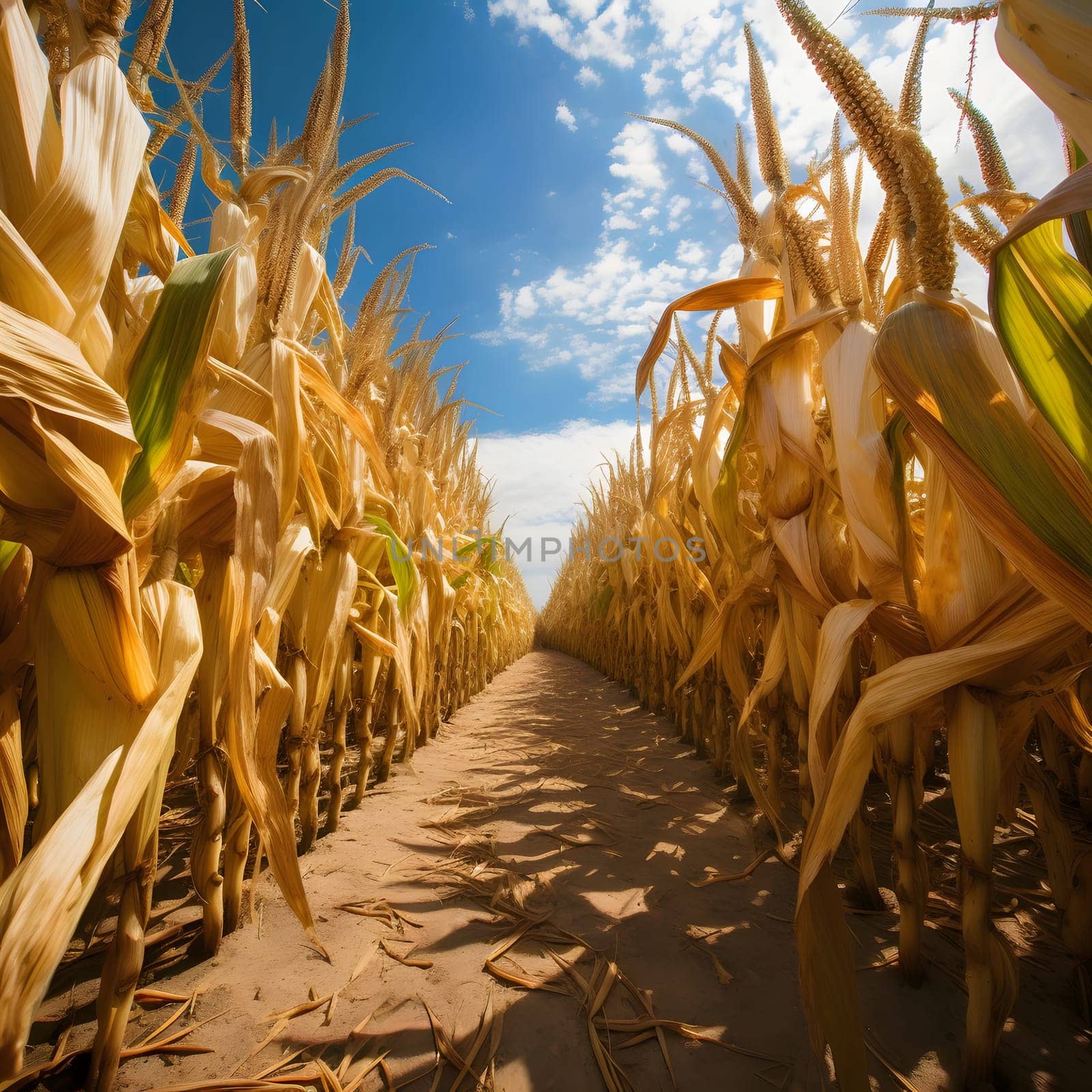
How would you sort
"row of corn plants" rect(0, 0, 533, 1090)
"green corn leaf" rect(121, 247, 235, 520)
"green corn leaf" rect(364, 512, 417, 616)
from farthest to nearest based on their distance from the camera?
"green corn leaf" rect(364, 512, 417, 616)
"green corn leaf" rect(121, 247, 235, 520)
"row of corn plants" rect(0, 0, 533, 1090)

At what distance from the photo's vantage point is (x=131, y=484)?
59 cm

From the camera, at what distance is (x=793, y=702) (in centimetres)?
139

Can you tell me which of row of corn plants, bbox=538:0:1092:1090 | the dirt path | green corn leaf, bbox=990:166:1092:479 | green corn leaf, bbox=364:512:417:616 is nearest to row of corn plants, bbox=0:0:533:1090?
the dirt path

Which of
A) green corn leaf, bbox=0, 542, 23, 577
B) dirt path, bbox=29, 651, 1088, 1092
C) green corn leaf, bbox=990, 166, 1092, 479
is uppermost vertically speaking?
green corn leaf, bbox=990, 166, 1092, 479

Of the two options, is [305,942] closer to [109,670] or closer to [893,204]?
[109,670]

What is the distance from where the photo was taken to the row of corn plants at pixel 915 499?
51 cm

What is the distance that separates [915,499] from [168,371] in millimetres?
1719

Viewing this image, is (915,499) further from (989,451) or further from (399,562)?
(399,562)

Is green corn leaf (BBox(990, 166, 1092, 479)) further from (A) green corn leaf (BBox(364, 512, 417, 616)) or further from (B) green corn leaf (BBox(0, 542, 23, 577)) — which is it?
(A) green corn leaf (BBox(364, 512, 417, 616))

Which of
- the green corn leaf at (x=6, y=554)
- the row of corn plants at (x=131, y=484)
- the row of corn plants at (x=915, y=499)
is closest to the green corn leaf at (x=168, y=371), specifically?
the row of corn plants at (x=131, y=484)

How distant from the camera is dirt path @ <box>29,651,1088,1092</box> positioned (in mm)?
694

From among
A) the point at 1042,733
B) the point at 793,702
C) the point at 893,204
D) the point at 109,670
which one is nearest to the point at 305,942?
the point at 109,670

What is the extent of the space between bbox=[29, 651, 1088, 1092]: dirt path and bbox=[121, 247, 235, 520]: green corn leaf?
0.78 meters

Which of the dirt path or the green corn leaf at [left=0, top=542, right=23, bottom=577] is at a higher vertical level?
the green corn leaf at [left=0, top=542, right=23, bottom=577]
